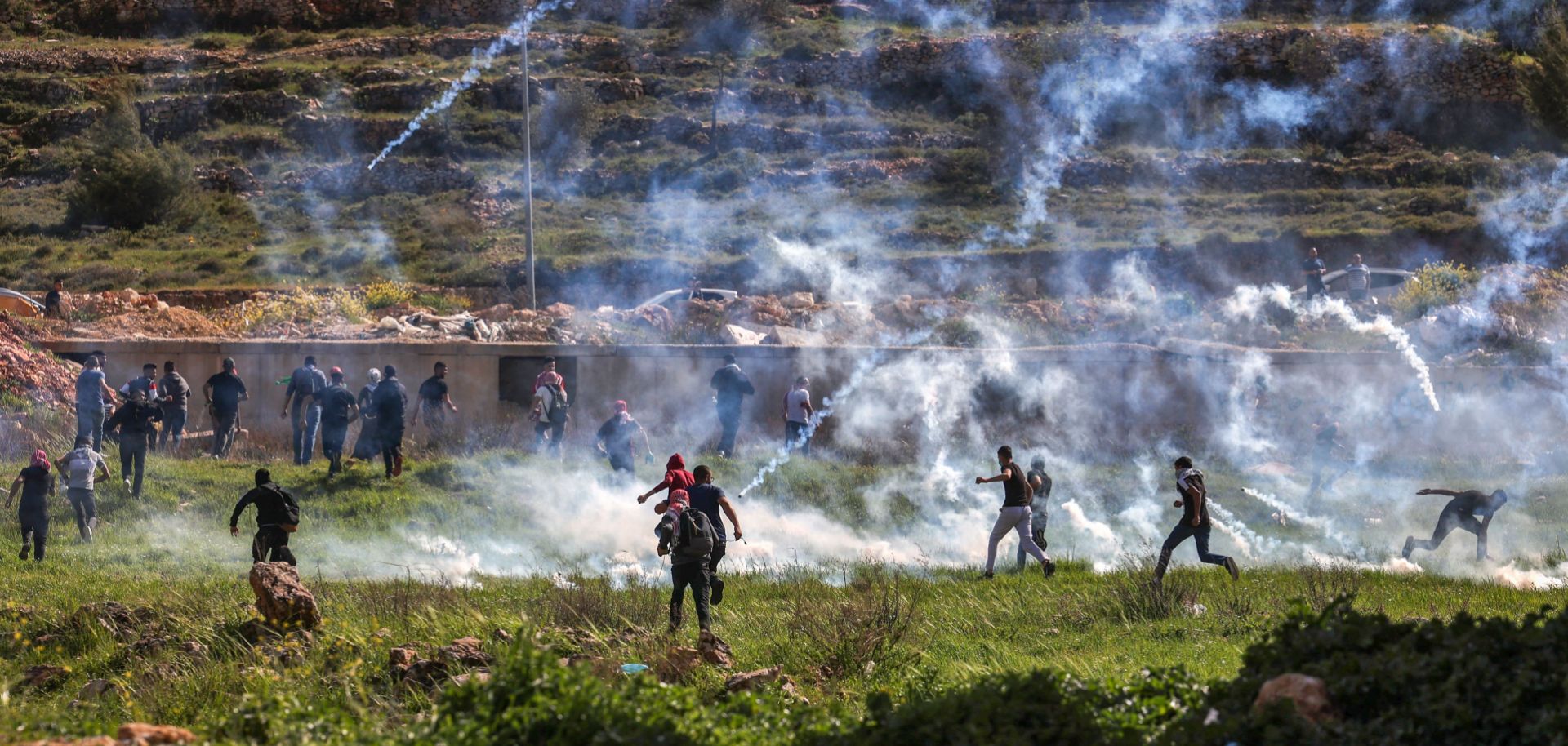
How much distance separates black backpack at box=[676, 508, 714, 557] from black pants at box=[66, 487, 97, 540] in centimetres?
733

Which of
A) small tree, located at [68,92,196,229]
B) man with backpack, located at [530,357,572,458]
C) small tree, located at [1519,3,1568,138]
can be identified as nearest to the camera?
man with backpack, located at [530,357,572,458]

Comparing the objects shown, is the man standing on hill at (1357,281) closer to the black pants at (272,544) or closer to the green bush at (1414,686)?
the black pants at (272,544)

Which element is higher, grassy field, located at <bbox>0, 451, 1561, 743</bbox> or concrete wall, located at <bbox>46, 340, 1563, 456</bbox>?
concrete wall, located at <bbox>46, 340, 1563, 456</bbox>

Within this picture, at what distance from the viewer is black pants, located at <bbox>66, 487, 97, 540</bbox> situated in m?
14.8

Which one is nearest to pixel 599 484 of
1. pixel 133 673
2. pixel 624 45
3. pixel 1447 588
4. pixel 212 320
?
pixel 133 673

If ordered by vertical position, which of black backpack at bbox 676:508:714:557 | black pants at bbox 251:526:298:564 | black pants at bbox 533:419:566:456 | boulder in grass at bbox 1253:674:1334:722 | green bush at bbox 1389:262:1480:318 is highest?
green bush at bbox 1389:262:1480:318

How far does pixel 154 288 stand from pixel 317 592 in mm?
25282

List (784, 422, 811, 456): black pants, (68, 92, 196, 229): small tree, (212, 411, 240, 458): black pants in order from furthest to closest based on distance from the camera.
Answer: (68, 92, 196, 229): small tree
(784, 422, 811, 456): black pants
(212, 411, 240, 458): black pants

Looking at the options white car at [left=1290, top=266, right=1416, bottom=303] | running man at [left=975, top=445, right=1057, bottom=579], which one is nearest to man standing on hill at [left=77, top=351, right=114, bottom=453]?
running man at [left=975, top=445, right=1057, bottom=579]

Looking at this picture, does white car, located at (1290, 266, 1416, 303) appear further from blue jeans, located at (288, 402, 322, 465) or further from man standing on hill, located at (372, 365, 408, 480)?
blue jeans, located at (288, 402, 322, 465)

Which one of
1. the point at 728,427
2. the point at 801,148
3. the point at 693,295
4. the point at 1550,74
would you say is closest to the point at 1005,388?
the point at 728,427

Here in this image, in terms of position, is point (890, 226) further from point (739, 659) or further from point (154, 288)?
point (739, 659)

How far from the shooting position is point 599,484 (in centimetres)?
1795

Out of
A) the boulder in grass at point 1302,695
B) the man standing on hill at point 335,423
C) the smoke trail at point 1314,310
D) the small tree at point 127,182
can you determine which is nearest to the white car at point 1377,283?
the smoke trail at point 1314,310
